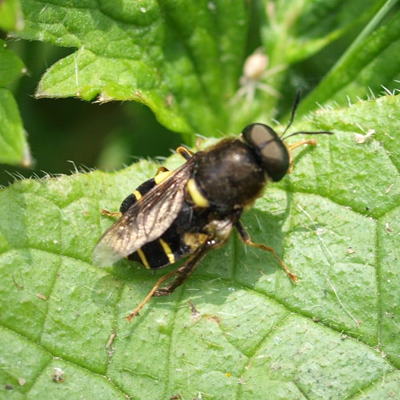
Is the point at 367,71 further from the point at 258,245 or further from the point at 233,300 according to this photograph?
the point at 233,300

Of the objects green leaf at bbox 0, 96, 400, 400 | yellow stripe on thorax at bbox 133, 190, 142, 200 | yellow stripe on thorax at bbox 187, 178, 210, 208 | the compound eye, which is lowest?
green leaf at bbox 0, 96, 400, 400

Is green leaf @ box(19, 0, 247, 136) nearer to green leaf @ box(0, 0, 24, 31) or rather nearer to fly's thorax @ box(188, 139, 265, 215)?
green leaf @ box(0, 0, 24, 31)

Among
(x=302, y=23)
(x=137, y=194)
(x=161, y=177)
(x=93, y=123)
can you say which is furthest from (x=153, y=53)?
(x=93, y=123)

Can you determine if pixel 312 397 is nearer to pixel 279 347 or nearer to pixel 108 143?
pixel 279 347

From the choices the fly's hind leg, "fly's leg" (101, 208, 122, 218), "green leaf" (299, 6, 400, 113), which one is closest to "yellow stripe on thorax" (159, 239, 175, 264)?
the fly's hind leg

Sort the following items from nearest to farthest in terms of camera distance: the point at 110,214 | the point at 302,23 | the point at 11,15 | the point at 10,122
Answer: the point at 11,15 < the point at 10,122 < the point at 110,214 < the point at 302,23

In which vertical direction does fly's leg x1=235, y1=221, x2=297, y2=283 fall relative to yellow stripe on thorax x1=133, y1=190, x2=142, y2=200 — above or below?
below
